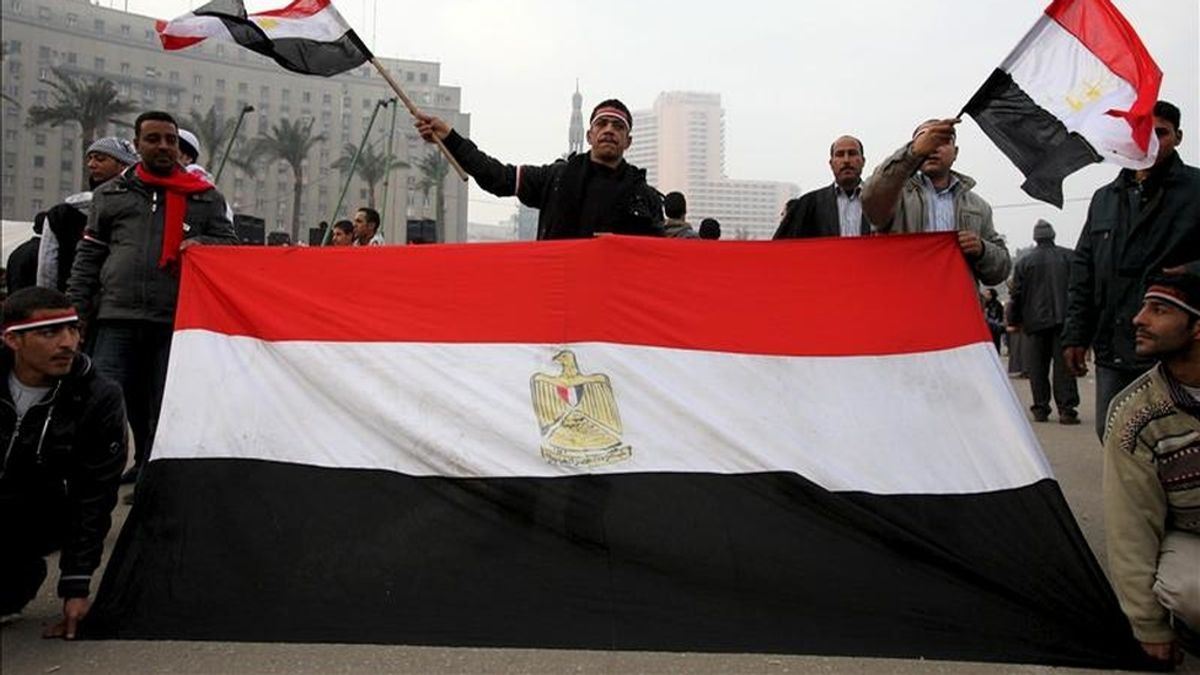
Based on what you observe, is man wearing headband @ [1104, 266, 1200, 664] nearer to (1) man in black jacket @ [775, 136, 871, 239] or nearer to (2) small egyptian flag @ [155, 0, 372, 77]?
(1) man in black jacket @ [775, 136, 871, 239]

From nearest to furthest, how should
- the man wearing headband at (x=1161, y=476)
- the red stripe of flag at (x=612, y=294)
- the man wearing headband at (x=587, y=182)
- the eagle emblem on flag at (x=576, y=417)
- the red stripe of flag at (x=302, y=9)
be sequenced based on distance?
the man wearing headband at (x=1161, y=476)
the eagle emblem on flag at (x=576, y=417)
the red stripe of flag at (x=612, y=294)
the red stripe of flag at (x=302, y=9)
the man wearing headband at (x=587, y=182)

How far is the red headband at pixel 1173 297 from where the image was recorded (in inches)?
106

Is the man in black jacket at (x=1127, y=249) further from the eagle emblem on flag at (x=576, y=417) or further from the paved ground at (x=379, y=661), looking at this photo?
the eagle emblem on flag at (x=576, y=417)

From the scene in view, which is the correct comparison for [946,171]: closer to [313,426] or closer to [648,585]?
[648,585]

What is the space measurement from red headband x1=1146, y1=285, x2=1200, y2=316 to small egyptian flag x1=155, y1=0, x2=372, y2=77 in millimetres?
3228

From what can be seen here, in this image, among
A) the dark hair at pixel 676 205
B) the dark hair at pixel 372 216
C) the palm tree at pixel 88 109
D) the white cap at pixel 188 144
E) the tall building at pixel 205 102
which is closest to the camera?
the white cap at pixel 188 144

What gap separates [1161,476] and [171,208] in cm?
408

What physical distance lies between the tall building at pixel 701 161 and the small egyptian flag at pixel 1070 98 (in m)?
48.1

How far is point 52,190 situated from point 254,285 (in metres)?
86.6

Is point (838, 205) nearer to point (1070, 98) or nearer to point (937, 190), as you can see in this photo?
point (937, 190)

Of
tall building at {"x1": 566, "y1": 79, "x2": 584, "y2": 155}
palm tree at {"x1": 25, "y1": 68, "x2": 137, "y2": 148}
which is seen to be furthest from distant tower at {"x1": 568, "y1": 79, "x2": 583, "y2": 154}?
palm tree at {"x1": 25, "y1": 68, "x2": 137, "y2": 148}

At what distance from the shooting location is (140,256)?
3.94 metres

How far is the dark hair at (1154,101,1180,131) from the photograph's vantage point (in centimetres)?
351

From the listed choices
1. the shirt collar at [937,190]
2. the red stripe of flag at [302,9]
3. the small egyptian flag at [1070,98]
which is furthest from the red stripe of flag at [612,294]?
the red stripe of flag at [302,9]
